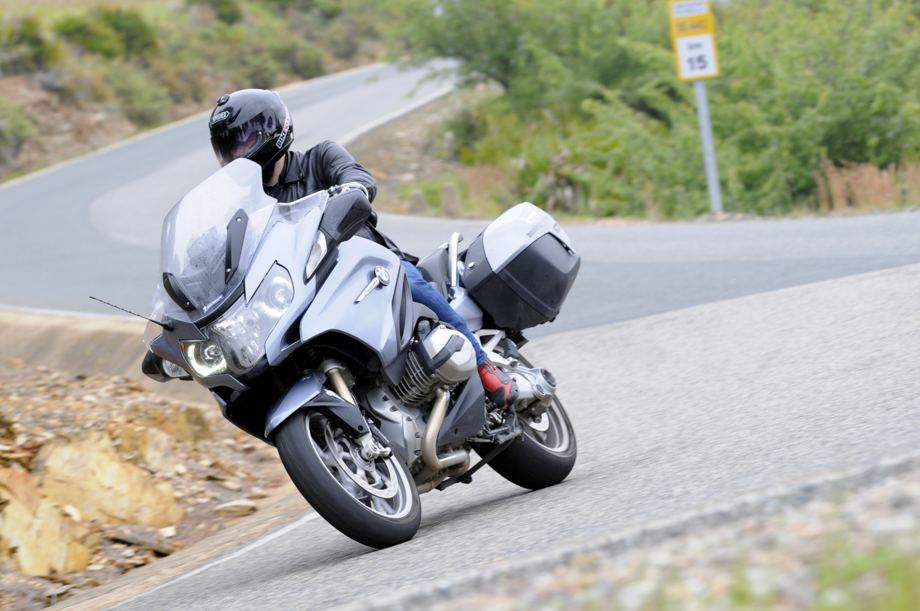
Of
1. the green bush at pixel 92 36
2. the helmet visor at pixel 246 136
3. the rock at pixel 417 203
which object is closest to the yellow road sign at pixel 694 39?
the rock at pixel 417 203

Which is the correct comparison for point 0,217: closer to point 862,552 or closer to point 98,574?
point 98,574

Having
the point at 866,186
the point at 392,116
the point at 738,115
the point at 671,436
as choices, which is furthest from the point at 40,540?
the point at 392,116

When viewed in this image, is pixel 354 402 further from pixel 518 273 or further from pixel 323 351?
pixel 518 273

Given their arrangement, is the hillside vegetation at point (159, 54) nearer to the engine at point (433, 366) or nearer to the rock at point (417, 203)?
the rock at point (417, 203)

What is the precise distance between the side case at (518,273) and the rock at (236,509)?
8.68ft

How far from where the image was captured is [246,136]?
4.79 m

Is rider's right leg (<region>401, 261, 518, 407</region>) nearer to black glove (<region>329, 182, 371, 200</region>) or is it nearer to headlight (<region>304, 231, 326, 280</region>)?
black glove (<region>329, 182, 371, 200</region>)

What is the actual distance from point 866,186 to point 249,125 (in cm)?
1194

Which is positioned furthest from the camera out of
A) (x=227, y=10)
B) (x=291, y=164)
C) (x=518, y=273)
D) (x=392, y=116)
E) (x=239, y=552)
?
(x=227, y=10)

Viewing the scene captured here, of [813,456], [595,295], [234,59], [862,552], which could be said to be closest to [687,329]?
[595,295]

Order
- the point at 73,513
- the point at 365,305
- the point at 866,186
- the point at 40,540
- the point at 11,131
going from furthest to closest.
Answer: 1. the point at 11,131
2. the point at 866,186
3. the point at 73,513
4. the point at 40,540
5. the point at 365,305

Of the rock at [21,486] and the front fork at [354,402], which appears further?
the rock at [21,486]

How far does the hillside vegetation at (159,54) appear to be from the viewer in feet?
115

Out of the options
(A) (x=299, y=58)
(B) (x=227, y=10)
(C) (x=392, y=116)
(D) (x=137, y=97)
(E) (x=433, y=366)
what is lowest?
(E) (x=433, y=366)
